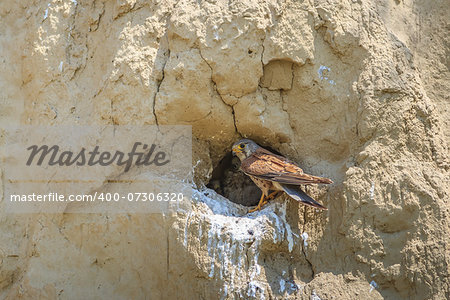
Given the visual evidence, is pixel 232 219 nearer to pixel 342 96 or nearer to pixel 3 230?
pixel 342 96

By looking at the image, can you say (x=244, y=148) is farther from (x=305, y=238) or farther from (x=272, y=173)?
(x=305, y=238)

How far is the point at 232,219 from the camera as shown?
169 inches

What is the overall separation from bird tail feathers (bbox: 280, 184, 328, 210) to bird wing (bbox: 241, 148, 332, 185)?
0.29ft

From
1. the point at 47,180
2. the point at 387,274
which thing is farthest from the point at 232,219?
the point at 47,180

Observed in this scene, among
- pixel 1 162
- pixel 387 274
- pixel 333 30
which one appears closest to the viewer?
pixel 387 274

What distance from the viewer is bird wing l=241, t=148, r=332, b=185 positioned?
13.6ft

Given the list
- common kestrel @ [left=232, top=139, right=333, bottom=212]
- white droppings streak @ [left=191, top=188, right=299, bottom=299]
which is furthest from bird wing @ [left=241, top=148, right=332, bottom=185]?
white droppings streak @ [left=191, top=188, right=299, bottom=299]

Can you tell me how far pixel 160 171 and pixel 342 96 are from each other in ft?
4.84

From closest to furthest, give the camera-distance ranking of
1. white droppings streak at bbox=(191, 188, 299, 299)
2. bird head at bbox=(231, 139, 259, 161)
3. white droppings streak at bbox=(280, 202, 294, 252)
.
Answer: white droppings streak at bbox=(191, 188, 299, 299) < white droppings streak at bbox=(280, 202, 294, 252) < bird head at bbox=(231, 139, 259, 161)

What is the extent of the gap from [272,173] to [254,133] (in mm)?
449

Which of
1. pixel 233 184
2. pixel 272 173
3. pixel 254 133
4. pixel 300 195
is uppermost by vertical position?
pixel 254 133

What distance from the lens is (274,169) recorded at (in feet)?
14.3

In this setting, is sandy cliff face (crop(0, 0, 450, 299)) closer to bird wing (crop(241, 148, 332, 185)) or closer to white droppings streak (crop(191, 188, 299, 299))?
white droppings streak (crop(191, 188, 299, 299))

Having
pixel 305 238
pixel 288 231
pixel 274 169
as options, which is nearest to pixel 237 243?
pixel 288 231
